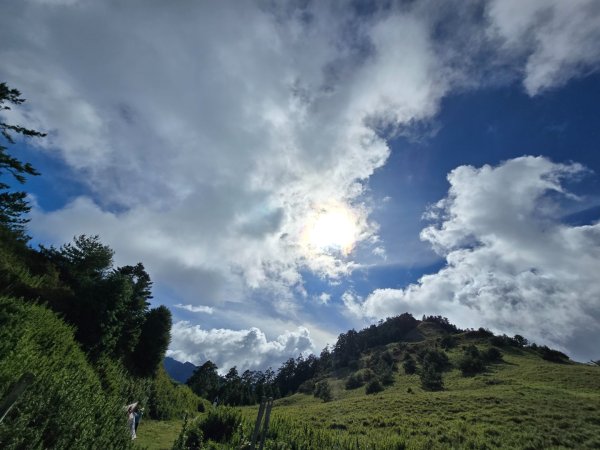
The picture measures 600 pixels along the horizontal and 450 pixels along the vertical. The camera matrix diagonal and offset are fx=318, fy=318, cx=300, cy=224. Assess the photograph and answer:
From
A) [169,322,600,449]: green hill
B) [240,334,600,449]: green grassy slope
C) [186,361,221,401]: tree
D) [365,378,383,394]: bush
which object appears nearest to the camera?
[169,322,600,449]: green hill

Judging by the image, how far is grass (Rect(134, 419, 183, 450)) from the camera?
2127 cm

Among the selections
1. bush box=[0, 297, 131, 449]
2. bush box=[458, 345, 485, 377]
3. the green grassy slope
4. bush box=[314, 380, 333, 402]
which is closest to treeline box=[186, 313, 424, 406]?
bush box=[314, 380, 333, 402]

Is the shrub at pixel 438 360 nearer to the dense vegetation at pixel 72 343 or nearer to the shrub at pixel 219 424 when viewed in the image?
the dense vegetation at pixel 72 343

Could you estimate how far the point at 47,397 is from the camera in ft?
44.1

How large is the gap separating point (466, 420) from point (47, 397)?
3799cm

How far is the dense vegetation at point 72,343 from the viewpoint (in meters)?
13.0

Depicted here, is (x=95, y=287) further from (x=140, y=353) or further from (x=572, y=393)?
(x=572, y=393)

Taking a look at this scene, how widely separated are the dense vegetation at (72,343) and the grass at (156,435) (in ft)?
7.14

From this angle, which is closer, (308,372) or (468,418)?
(468,418)

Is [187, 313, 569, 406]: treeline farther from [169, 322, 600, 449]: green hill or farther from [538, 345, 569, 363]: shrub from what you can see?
[169, 322, 600, 449]: green hill

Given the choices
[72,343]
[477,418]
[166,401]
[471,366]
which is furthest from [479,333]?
[72,343]

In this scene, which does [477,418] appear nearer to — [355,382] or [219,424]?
[219,424]

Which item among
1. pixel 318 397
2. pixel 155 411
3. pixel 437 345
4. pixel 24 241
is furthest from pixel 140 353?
pixel 437 345

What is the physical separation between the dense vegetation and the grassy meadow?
621cm
